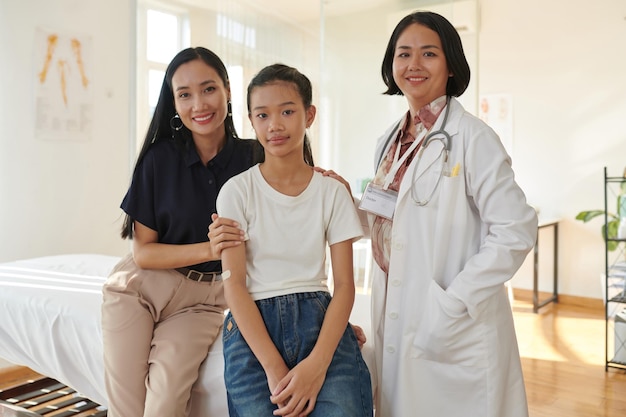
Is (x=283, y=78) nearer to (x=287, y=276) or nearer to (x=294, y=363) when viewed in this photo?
(x=287, y=276)

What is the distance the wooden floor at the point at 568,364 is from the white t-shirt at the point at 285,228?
1747 millimetres

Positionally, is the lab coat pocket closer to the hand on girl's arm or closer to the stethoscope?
the stethoscope

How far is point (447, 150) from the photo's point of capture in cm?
135

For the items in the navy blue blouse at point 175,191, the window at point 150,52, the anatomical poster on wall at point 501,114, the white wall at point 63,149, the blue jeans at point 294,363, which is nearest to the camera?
the blue jeans at point 294,363

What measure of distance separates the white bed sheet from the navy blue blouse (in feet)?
1.08

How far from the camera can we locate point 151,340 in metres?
1.56

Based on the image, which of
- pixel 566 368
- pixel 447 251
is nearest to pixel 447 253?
pixel 447 251

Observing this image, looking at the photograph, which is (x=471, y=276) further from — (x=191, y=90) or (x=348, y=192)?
(x=191, y=90)

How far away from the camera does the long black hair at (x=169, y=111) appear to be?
1.58m

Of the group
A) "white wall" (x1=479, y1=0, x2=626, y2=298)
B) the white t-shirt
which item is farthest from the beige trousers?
"white wall" (x1=479, y1=0, x2=626, y2=298)

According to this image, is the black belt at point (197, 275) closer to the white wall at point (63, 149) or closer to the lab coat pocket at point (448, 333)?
the lab coat pocket at point (448, 333)

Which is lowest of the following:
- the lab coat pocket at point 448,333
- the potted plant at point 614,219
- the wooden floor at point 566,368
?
the wooden floor at point 566,368

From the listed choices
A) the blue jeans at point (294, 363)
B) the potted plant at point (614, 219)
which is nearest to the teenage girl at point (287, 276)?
the blue jeans at point (294, 363)

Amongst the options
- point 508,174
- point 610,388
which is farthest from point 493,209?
point 610,388
